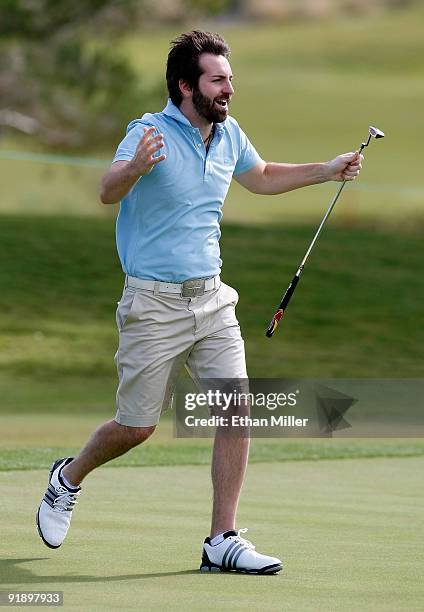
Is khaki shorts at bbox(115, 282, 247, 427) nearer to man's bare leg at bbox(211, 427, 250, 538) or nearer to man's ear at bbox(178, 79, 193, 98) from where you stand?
man's bare leg at bbox(211, 427, 250, 538)

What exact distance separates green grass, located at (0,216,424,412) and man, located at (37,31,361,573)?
294 inches

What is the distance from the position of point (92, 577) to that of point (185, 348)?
3.18 feet

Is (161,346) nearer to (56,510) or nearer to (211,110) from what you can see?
(56,510)

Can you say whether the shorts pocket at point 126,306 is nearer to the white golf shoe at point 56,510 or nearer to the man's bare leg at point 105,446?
the man's bare leg at point 105,446

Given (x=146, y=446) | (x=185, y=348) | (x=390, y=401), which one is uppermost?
(x=390, y=401)

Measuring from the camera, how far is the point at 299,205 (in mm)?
31359

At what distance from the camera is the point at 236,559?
18.8ft

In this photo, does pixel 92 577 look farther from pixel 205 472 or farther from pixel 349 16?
pixel 349 16

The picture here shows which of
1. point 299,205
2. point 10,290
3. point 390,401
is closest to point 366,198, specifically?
point 299,205

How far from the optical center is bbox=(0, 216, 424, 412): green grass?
1647cm

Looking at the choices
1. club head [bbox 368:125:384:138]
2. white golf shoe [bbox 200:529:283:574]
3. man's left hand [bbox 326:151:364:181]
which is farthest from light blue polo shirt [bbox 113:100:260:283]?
white golf shoe [bbox 200:529:283:574]

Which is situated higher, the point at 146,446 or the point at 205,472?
the point at 146,446

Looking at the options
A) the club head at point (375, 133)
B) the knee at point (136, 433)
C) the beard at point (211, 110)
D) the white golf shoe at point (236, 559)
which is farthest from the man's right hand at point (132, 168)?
the white golf shoe at point (236, 559)

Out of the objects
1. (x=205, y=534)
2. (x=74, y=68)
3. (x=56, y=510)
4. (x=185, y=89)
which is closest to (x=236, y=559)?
(x=56, y=510)
